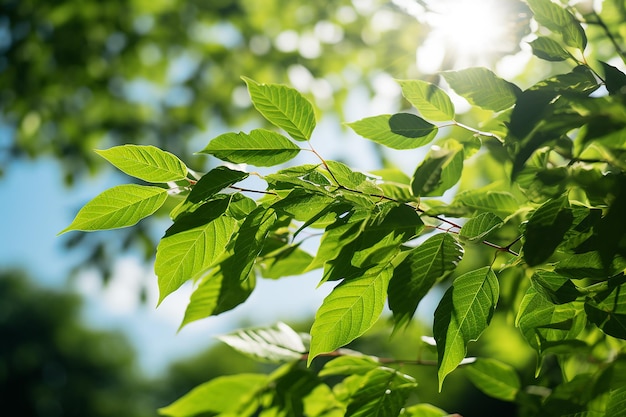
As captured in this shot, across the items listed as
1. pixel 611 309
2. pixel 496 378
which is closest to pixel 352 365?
pixel 496 378

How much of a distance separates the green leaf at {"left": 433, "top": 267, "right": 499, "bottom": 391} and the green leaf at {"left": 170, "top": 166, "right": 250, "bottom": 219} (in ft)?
1.01

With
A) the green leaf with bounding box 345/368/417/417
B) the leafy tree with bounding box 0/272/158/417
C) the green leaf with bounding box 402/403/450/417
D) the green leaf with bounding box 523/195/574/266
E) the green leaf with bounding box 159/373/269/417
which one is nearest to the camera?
the green leaf with bounding box 523/195/574/266

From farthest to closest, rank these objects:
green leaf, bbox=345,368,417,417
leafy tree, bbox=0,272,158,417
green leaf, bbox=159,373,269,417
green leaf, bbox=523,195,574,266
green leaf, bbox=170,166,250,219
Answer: leafy tree, bbox=0,272,158,417
green leaf, bbox=159,373,269,417
green leaf, bbox=345,368,417,417
green leaf, bbox=170,166,250,219
green leaf, bbox=523,195,574,266

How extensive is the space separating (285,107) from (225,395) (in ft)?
1.96

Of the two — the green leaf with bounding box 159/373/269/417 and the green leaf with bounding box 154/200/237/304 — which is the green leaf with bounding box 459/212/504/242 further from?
the green leaf with bounding box 159/373/269/417

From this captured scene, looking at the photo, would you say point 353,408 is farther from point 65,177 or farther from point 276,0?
point 65,177

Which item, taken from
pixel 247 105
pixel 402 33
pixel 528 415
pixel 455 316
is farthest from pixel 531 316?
pixel 247 105

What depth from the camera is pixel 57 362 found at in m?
27.7

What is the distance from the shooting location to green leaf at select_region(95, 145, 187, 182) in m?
0.71

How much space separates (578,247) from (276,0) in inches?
169

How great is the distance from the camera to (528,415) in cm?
107

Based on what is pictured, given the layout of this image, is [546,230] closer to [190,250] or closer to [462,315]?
[462,315]

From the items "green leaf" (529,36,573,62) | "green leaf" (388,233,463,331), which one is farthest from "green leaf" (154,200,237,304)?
"green leaf" (529,36,573,62)

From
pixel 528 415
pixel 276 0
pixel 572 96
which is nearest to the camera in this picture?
pixel 572 96
